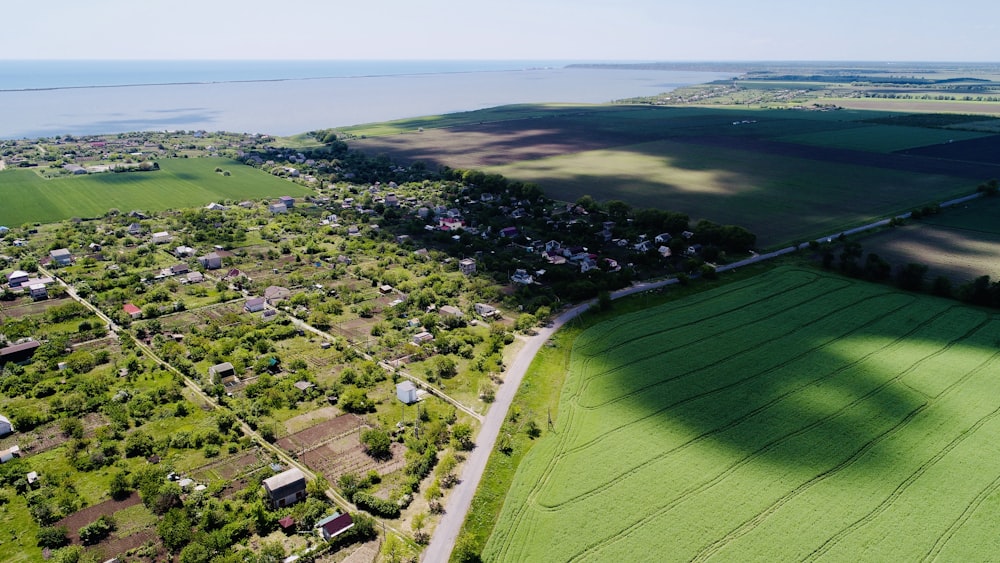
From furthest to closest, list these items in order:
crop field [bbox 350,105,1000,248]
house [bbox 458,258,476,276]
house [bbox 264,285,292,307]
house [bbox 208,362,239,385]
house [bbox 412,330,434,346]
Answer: crop field [bbox 350,105,1000,248]
house [bbox 458,258,476,276]
house [bbox 264,285,292,307]
house [bbox 412,330,434,346]
house [bbox 208,362,239,385]

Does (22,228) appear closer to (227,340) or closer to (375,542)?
(227,340)

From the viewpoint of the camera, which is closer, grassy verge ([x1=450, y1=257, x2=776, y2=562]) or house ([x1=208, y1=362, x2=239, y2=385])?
grassy verge ([x1=450, y1=257, x2=776, y2=562])

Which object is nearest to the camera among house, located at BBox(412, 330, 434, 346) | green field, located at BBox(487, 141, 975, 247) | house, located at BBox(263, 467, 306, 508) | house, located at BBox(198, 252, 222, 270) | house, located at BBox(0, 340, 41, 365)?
house, located at BBox(263, 467, 306, 508)

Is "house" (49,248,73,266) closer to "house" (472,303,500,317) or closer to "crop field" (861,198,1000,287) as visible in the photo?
"house" (472,303,500,317)

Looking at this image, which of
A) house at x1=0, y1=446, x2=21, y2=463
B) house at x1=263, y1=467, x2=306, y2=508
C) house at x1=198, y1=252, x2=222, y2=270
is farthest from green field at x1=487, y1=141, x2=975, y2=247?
house at x1=0, y1=446, x2=21, y2=463

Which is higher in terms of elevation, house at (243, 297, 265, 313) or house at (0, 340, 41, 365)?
house at (243, 297, 265, 313)

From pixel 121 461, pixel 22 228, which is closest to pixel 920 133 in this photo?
pixel 121 461

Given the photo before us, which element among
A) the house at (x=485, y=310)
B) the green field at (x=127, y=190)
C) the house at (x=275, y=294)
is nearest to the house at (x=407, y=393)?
the house at (x=485, y=310)
